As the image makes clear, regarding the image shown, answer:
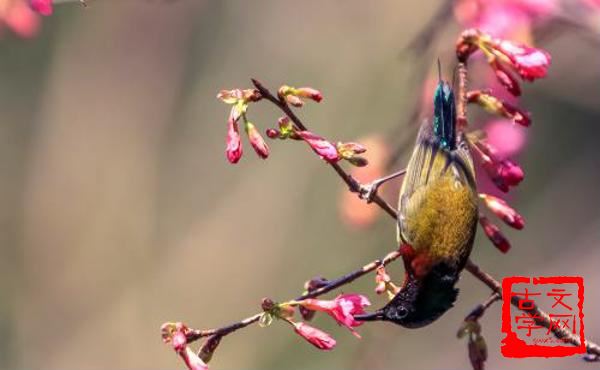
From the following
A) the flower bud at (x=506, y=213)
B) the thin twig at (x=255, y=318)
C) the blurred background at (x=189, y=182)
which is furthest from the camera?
the blurred background at (x=189, y=182)

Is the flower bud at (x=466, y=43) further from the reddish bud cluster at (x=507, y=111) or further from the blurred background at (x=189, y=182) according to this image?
the blurred background at (x=189, y=182)

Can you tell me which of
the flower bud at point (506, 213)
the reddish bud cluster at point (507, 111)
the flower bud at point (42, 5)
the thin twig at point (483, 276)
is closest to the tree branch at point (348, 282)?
the thin twig at point (483, 276)

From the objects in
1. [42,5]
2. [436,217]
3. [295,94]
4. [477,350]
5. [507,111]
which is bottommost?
[477,350]

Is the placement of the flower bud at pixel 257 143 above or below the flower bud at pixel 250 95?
below

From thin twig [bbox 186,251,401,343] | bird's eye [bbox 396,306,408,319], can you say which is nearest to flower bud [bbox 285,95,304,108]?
thin twig [bbox 186,251,401,343]

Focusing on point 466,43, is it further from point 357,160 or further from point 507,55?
point 357,160

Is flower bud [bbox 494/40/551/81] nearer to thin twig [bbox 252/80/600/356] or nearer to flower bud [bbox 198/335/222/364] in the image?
thin twig [bbox 252/80/600/356]

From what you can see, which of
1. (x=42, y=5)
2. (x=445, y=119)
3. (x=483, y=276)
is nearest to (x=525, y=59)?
(x=445, y=119)
